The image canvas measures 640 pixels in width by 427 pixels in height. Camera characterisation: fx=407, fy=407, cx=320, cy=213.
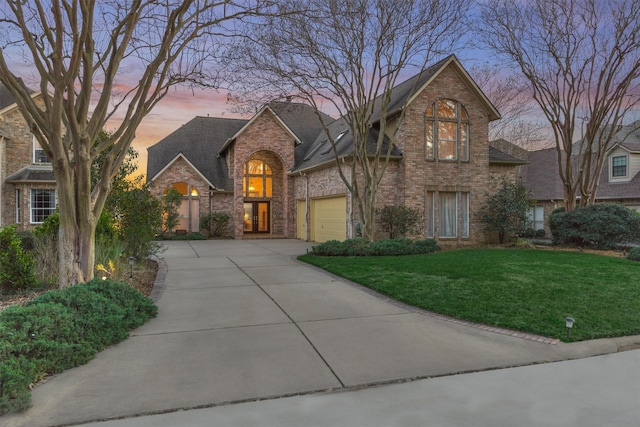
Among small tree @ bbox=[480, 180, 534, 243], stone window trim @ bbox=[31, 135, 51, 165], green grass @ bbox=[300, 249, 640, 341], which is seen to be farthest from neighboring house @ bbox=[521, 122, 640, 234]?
stone window trim @ bbox=[31, 135, 51, 165]

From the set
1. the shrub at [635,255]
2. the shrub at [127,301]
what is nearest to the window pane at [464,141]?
the shrub at [635,255]

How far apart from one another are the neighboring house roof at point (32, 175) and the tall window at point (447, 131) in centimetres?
1911

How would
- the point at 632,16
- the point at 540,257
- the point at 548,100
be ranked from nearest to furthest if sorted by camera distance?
the point at 540,257, the point at 632,16, the point at 548,100

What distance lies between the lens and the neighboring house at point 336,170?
54.4 feet

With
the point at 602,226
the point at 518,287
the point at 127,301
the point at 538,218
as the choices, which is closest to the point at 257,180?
the point at 602,226

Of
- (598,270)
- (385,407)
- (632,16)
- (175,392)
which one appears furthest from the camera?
(632,16)

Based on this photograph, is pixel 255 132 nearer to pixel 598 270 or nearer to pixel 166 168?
pixel 166 168

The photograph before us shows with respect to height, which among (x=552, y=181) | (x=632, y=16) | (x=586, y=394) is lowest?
(x=586, y=394)

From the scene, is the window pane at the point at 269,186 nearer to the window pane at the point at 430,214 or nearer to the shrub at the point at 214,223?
the shrub at the point at 214,223

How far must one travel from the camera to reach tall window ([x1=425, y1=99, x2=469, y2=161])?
16891 millimetres

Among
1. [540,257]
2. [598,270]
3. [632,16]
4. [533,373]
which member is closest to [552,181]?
[632,16]

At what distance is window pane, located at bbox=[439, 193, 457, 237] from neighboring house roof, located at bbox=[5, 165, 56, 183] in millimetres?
19565

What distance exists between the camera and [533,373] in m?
4.14

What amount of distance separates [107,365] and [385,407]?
2.92 meters
